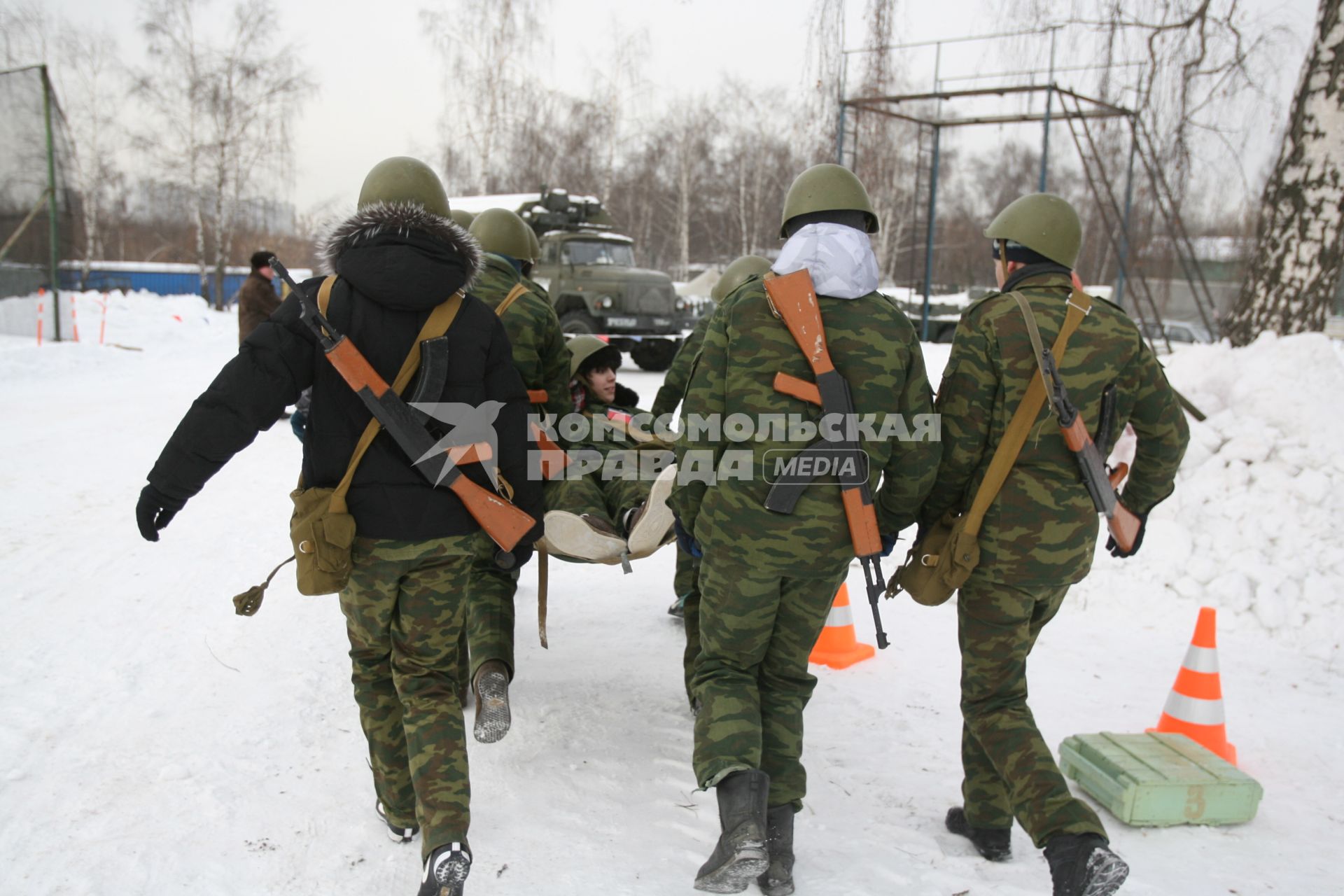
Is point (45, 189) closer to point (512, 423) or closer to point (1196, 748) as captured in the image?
point (512, 423)

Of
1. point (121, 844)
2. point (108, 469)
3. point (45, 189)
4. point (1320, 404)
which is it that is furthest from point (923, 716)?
point (45, 189)

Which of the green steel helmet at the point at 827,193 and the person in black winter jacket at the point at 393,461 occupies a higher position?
the green steel helmet at the point at 827,193

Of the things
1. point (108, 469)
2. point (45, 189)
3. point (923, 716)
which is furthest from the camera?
point (45, 189)

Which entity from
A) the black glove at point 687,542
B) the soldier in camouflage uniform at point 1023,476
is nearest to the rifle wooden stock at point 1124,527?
the soldier in camouflage uniform at point 1023,476

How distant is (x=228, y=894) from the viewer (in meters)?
2.41

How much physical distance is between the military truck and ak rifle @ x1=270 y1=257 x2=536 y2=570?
12.1 metres

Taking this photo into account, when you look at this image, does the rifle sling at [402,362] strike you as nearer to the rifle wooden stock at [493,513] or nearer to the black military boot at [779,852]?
the rifle wooden stock at [493,513]

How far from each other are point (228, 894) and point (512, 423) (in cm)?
148

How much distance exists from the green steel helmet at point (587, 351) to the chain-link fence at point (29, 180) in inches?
450

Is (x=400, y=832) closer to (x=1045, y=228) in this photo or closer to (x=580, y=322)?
(x=1045, y=228)

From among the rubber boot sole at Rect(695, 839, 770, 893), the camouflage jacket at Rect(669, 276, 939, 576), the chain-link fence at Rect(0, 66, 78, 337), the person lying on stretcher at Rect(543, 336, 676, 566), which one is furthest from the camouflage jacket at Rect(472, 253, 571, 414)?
the chain-link fence at Rect(0, 66, 78, 337)

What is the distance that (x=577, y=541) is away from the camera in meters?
3.34

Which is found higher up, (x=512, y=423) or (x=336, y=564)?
(x=512, y=423)

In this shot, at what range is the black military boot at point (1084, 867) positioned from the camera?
7.42 ft
